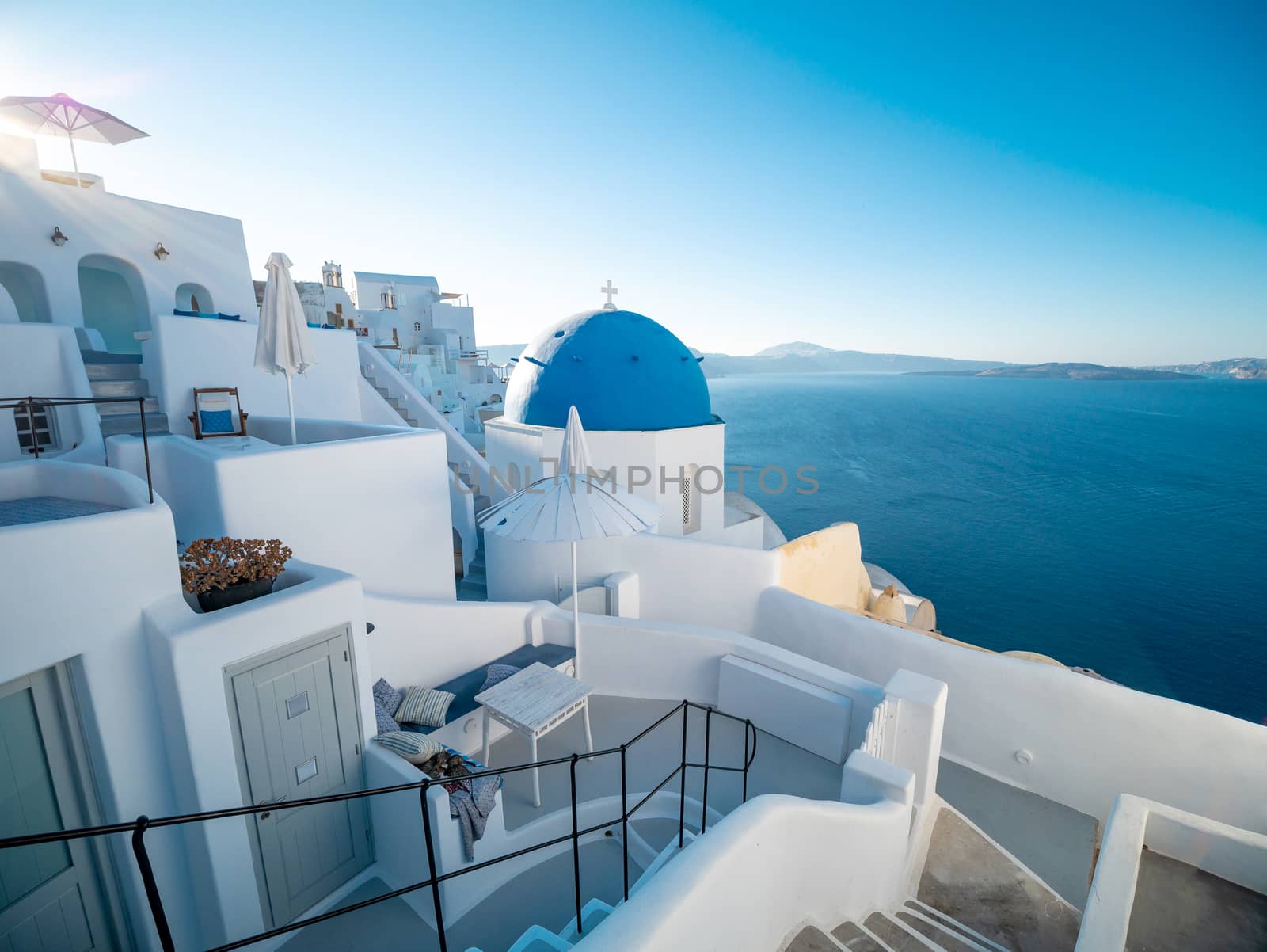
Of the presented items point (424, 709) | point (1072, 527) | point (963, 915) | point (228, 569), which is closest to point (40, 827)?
point (228, 569)

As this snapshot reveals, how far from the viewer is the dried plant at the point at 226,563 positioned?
4250 mm

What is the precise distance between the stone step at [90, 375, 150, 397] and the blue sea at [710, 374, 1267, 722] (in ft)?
118

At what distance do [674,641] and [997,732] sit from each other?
4.18 metres

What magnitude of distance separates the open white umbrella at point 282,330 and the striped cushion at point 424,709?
364 centimetres

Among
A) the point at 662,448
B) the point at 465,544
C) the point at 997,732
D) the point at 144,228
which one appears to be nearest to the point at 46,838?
the point at 997,732

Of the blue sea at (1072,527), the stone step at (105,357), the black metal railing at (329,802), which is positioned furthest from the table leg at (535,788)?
the blue sea at (1072,527)

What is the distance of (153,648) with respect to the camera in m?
3.96

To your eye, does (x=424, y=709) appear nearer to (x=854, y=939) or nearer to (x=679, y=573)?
(x=854, y=939)

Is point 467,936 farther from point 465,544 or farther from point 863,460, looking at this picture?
point 863,460

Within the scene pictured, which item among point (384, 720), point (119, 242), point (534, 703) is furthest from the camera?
point (119, 242)

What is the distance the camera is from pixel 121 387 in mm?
8812

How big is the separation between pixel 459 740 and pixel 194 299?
11818 mm

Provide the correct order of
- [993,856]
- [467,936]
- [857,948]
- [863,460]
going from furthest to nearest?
[863,460] → [993,856] → [467,936] → [857,948]

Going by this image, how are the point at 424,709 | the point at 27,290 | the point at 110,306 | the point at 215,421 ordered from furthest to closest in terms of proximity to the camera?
1. the point at 110,306
2. the point at 27,290
3. the point at 215,421
4. the point at 424,709
